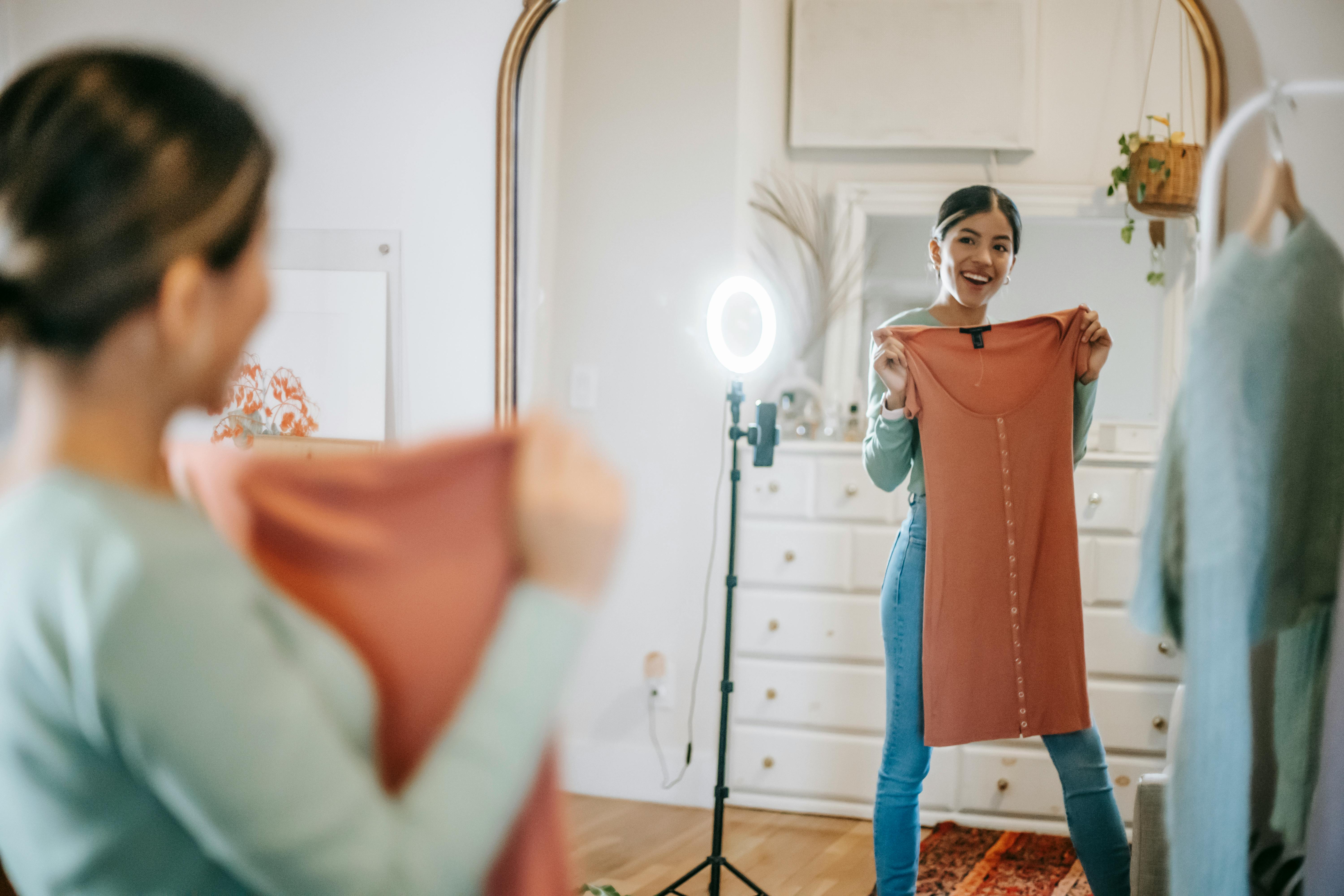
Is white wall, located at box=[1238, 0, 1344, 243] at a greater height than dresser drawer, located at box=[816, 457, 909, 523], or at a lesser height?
greater

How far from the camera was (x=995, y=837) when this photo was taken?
2.12m

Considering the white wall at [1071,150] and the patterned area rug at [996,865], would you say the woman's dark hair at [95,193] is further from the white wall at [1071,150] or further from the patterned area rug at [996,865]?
the white wall at [1071,150]

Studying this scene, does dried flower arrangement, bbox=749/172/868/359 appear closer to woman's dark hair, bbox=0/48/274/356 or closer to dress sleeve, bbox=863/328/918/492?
dress sleeve, bbox=863/328/918/492

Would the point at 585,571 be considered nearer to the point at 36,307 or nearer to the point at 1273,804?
the point at 36,307

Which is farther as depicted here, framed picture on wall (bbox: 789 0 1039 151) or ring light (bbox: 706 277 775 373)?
framed picture on wall (bbox: 789 0 1039 151)

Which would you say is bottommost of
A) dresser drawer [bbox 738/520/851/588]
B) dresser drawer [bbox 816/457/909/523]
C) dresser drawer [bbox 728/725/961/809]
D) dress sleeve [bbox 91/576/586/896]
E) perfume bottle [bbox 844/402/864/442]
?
dresser drawer [bbox 728/725/961/809]

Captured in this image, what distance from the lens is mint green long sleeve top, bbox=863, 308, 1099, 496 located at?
4.67 ft

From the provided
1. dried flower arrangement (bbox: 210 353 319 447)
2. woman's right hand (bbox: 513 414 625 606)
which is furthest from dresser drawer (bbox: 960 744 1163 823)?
woman's right hand (bbox: 513 414 625 606)

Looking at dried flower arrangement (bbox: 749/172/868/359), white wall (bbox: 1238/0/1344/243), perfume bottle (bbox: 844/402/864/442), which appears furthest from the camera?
dried flower arrangement (bbox: 749/172/868/359)

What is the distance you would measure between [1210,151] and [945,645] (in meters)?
0.81

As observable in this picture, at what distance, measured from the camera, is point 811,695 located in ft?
7.36

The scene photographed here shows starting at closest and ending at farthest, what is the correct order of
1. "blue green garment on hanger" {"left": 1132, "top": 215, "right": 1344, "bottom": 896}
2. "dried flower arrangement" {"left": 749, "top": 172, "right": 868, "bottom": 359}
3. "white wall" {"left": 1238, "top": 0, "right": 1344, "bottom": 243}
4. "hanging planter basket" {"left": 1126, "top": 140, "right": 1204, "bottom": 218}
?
"blue green garment on hanger" {"left": 1132, "top": 215, "right": 1344, "bottom": 896}, "white wall" {"left": 1238, "top": 0, "right": 1344, "bottom": 243}, "hanging planter basket" {"left": 1126, "top": 140, "right": 1204, "bottom": 218}, "dried flower arrangement" {"left": 749, "top": 172, "right": 868, "bottom": 359}

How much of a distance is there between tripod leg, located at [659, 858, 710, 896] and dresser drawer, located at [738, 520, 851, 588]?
0.70m

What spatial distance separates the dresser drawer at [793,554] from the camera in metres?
2.22
